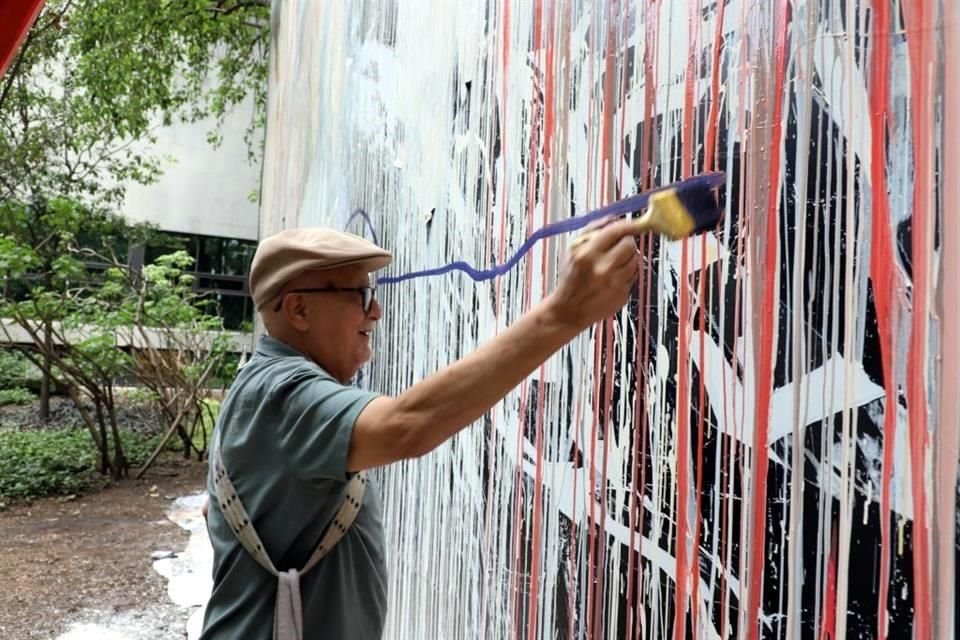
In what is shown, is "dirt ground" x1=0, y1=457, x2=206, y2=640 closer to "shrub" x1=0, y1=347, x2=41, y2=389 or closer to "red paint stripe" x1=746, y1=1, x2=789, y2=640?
"red paint stripe" x1=746, y1=1, x2=789, y2=640

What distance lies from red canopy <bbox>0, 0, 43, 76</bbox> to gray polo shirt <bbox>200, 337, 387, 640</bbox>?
1.27m

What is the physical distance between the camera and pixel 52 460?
831 centimetres

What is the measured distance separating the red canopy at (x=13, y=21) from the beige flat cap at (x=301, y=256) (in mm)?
1161

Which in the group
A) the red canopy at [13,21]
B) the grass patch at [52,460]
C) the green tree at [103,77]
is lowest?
the grass patch at [52,460]

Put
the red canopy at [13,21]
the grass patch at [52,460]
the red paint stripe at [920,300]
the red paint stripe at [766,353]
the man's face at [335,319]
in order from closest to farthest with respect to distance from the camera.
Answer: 1. the red paint stripe at [920,300]
2. the red paint stripe at [766,353]
3. the man's face at [335,319]
4. the red canopy at [13,21]
5. the grass patch at [52,460]

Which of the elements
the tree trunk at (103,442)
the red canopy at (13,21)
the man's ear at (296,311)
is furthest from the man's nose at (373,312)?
the tree trunk at (103,442)

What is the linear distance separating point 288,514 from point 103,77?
359 inches

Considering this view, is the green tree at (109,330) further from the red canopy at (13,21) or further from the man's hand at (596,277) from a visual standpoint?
the man's hand at (596,277)

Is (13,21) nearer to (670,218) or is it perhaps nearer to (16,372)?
(670,218)

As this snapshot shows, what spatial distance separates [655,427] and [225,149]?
1549cm

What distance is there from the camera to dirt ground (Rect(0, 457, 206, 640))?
182 inches

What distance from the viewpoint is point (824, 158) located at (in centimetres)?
86

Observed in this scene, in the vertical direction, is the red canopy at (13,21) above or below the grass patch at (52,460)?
above

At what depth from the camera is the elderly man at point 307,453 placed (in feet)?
3.77
